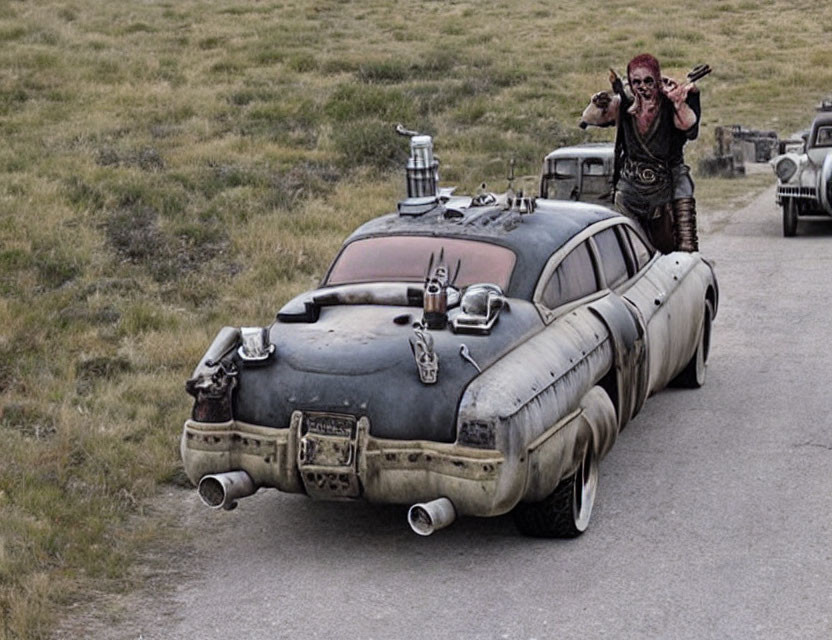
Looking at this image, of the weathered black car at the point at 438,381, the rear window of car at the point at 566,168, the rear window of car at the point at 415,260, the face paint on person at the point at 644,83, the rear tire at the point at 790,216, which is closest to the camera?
the weathered black car at the point at 438,381

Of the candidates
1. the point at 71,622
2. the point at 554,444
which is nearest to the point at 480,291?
the point at 554,444

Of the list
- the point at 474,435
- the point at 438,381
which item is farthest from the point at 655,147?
the point at 474,435

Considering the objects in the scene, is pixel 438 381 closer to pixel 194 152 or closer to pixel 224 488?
pixel 224 488

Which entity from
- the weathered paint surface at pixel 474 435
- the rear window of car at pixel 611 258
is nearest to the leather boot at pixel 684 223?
the rear window of car at pixel 611 258

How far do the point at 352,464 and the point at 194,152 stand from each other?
14177 millimetres

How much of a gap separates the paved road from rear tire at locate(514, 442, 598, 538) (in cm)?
7

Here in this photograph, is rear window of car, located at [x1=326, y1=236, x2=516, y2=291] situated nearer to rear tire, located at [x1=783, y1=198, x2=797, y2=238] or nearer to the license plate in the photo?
the license plate

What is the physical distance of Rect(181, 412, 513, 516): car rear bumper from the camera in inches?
243

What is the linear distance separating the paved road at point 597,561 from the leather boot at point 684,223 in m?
1.79

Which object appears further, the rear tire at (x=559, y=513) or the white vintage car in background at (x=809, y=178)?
the white vintage car in background at (x=809, y=178)

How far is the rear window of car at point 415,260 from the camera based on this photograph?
746cm

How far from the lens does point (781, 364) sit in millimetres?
10227

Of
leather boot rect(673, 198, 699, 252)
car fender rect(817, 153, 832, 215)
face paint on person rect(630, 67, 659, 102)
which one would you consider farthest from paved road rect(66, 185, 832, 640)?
car fender rect(817, 153, 832, 215)

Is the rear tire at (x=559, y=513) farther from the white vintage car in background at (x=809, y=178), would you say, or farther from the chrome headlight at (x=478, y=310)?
the white vintage car in background at (x=809, y=178)
